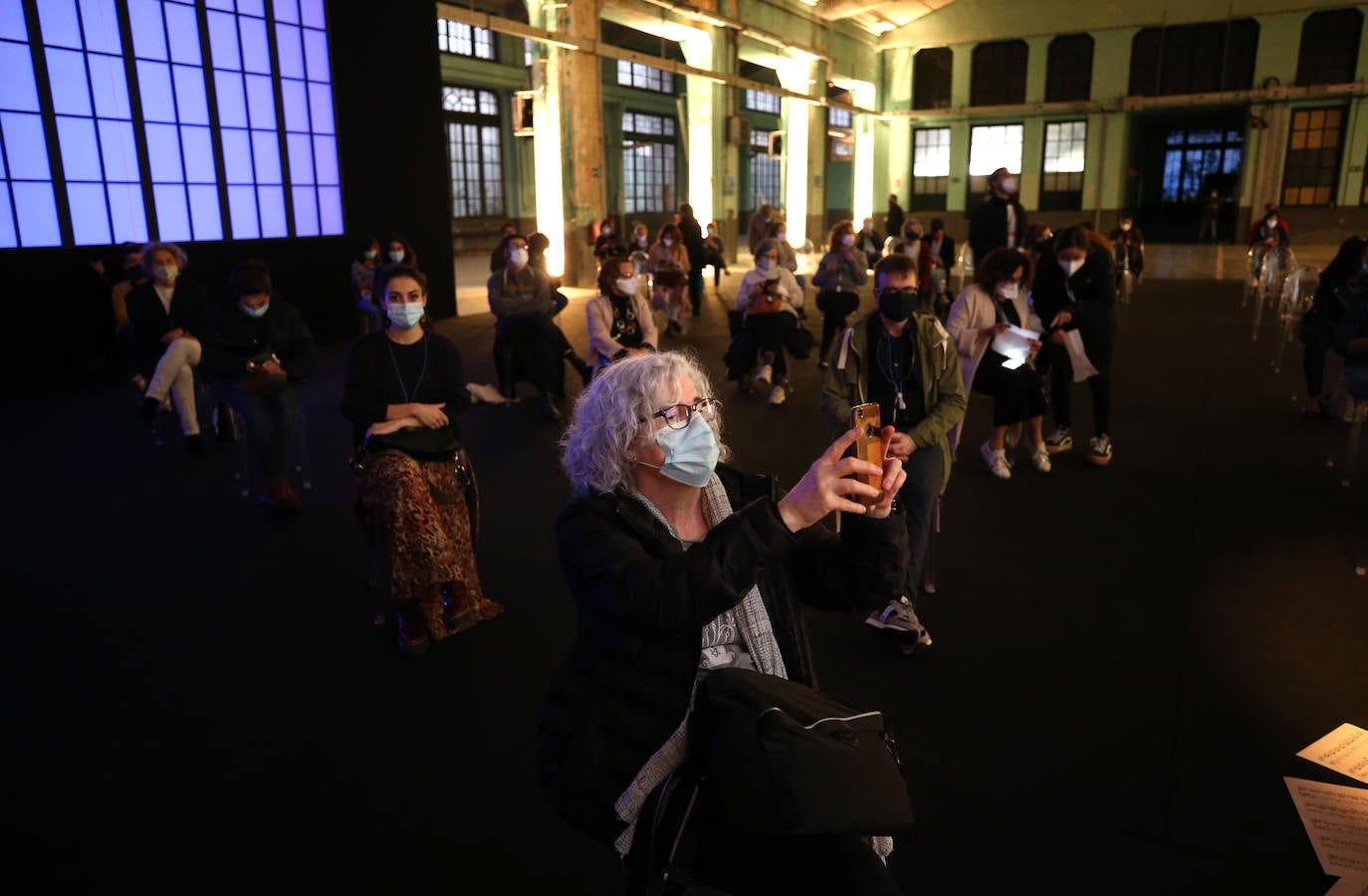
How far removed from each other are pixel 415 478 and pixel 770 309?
556cm

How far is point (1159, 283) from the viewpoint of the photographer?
19.4 meters

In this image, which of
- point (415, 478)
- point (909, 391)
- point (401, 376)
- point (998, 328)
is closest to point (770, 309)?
point (998, 328)

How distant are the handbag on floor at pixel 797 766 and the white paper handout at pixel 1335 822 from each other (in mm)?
1683

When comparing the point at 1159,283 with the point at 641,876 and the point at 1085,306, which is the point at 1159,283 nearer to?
the point at 1085,306

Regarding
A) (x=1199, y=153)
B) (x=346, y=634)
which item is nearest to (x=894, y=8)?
(x=1199, y=153)

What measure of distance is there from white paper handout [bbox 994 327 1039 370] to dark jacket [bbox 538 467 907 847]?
3.76 meters

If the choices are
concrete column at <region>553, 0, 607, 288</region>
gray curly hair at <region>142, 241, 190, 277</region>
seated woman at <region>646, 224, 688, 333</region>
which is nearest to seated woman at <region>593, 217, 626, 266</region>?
seated woman at <region>646, 224, 688, 333</region>

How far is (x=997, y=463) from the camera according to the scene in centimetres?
646

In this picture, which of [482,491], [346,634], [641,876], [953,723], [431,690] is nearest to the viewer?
[641,876]

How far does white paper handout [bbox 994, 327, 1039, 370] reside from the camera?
5.50 m

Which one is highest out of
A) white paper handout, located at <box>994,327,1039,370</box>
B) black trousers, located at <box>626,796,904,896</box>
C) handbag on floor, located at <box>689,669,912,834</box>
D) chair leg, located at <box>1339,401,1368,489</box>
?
white paper handout, located at <box>994,327,1039,370</box>

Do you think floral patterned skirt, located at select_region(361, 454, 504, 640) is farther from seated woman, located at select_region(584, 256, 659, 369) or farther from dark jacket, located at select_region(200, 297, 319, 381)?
seated woman, located at select_region(584, 256, 659, 369)

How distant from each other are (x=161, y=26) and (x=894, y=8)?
21789 mm

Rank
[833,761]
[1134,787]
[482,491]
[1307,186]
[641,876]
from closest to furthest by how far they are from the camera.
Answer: [833,761]
[641,876]
[1134,787]
[482,491]
[1307,186]
